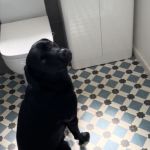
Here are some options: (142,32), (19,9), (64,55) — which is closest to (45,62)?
(64,55)

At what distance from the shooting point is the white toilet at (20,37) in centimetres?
181

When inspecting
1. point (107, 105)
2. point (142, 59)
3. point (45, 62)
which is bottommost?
point (107, 105)

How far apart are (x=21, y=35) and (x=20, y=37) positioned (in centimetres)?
3

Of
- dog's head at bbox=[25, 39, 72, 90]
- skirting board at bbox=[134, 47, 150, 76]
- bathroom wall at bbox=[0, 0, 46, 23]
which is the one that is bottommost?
skirting board at bbox=[134, 47, 150, 76]

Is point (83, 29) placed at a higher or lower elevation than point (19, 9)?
lower

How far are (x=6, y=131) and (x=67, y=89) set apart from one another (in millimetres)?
831

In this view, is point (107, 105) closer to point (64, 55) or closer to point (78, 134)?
point (78, 134)

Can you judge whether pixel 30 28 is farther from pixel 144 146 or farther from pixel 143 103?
pixel 144 146

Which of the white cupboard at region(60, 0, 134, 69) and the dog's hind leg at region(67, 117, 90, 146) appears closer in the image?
the dog's hind leg at region(67, 117, 90, 146)

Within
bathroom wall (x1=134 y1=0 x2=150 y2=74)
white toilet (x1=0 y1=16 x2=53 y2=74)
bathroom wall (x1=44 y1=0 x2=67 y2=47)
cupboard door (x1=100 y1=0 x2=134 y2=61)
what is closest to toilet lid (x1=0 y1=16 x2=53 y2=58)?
white toilet (x1=0 y1=16 x2=53 y2=74)

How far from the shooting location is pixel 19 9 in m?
2.07

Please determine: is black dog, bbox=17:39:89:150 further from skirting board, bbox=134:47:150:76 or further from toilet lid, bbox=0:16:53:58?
skirting board, bbox=134:47:150:76

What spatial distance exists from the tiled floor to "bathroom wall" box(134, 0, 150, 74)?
→ 0.28 ft

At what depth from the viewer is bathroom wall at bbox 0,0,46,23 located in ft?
6.69
